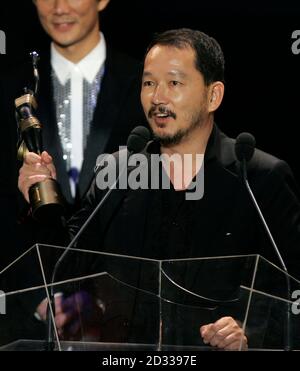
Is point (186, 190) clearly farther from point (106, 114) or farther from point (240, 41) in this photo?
point (240, 41)

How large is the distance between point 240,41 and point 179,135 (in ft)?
1.38

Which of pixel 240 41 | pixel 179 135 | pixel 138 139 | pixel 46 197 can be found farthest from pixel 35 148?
pixel 240 41

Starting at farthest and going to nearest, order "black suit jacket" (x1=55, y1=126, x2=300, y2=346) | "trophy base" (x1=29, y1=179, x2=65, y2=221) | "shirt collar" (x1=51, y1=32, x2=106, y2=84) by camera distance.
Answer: "shirt collar" (x1=51, y1=32, x2=106, y2=84), "black suit jacket" (x1=55, y1=126, x2=300, y2=346), "trophy base" (x1=29, y1=179, x2=65, y2=221)

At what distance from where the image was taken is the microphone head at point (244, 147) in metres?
2.65

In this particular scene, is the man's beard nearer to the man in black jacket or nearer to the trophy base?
the man in black jacket

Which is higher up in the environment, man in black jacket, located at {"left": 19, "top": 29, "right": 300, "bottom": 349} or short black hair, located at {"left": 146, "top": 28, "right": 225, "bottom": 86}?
short black hair, located at {"left": 146, "top": 28, "right": 225, "bottom": 86}

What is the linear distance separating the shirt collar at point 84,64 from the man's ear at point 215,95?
401mm

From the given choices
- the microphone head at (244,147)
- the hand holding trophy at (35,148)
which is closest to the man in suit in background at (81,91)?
the hand holding trophy at (35,148)

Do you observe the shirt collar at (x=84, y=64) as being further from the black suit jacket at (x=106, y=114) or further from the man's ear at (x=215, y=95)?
the man's ear at (x=215, y=95)

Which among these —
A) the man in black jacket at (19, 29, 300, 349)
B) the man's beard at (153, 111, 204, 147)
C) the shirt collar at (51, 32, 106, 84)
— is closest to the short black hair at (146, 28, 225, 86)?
the man in black jacket at (19, 29, 300, 349)

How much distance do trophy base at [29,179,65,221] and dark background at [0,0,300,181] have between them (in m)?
0.58

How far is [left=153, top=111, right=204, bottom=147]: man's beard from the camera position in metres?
2.85

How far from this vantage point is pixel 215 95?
2.94m

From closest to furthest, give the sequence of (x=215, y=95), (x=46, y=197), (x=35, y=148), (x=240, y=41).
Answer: (x=46, y=197)
(x=35, y=148)
(x=215, y=95)
(x=240, y=41)
